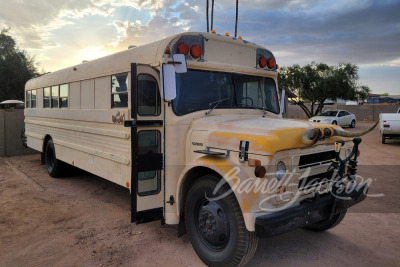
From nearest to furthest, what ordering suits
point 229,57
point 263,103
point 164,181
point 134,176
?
point 134,176 → point 164,181 → point 229,57 → point 263,103

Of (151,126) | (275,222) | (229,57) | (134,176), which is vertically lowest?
(275,222)

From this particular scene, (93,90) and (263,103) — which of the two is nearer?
(263,103)

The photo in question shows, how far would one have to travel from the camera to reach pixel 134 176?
11.9 ft

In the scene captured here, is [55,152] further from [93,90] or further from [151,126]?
[151,126]

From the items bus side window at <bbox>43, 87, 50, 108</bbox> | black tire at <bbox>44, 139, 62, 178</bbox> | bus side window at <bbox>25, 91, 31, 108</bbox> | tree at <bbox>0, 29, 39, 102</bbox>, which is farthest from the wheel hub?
tree at <bbox>0, 29, 39, 102</bbox>

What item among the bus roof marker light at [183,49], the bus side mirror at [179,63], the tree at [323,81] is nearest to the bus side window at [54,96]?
the bus roof marker light at [183,49]

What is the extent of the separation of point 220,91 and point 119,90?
1498 mm

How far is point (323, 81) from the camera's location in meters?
27.6

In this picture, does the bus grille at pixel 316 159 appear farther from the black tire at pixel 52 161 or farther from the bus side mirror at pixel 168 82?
the black tire at pixel 52 161

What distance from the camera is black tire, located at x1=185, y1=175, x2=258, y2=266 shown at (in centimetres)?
303

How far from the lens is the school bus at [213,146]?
9.83 ft

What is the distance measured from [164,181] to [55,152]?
4.41 metres

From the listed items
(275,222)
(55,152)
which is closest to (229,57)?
(275,222)

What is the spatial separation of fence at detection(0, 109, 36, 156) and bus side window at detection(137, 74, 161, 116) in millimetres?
9612
